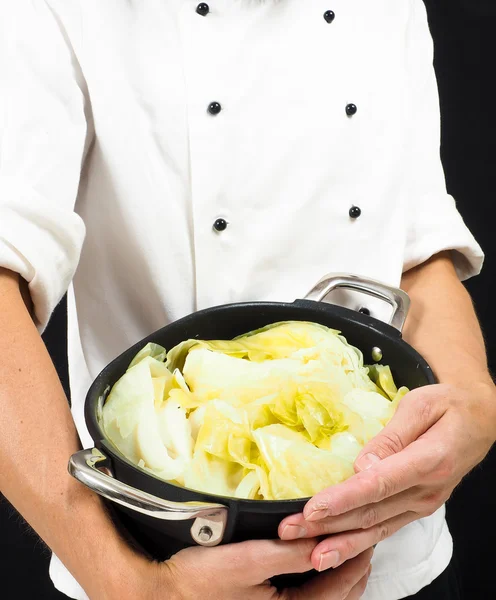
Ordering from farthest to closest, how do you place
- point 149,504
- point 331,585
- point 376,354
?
point 376,354, point 331,585, point 149,504

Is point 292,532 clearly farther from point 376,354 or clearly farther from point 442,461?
point 376,354

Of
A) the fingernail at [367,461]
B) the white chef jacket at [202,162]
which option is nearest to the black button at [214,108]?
the white chef jacket at [202,162]

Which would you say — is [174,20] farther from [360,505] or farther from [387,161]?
[360,505]

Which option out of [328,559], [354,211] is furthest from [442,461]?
[354,211]

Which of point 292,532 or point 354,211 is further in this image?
point 354,211

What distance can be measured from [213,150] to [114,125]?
0.12 metres

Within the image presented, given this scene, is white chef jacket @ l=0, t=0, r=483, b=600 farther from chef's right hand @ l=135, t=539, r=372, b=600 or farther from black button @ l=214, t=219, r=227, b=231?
chef's right hand @ l=135, t=539, r=372, b=600

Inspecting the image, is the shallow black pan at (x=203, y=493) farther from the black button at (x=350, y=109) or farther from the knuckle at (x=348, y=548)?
the black button at (x=350, y=109)

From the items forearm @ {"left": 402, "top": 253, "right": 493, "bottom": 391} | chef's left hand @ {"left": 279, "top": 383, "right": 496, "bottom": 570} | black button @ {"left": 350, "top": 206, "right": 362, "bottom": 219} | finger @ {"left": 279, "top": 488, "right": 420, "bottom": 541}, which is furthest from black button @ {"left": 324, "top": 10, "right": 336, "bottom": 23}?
finger @ {"left": 279, "top": 488, "right": 420, "bottom": 541}

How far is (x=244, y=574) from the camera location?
71 cm

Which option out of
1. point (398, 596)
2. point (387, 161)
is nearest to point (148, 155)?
point (387, 161)

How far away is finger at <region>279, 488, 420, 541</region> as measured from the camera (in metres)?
0.67

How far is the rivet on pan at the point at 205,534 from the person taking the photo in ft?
2.24

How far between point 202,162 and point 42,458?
0.39 metres
